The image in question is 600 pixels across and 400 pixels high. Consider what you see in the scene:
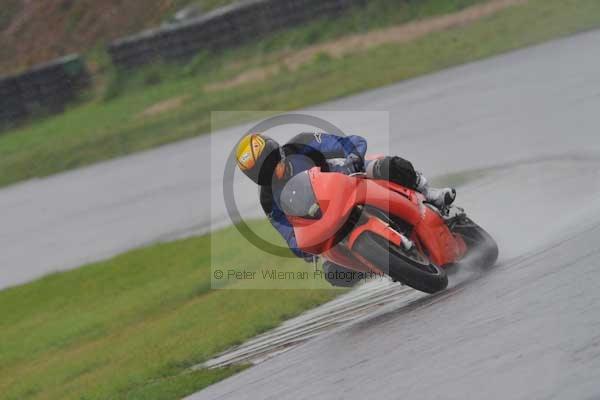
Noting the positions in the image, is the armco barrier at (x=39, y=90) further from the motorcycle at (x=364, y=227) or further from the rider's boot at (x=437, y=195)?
the motorcycle at (x=364, y=227)

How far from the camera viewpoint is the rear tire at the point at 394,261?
6.07 m

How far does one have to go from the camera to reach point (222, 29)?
23.7 meters

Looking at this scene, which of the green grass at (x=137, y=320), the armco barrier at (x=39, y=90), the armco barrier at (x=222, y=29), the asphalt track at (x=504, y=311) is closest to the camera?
the asphalt track at (x=504, y=311)

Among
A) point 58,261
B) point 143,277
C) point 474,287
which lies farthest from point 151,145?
point 474,287

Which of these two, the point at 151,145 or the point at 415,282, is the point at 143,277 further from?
the point at 151,145

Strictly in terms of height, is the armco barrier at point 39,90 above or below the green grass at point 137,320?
above

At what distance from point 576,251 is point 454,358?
1.68 m

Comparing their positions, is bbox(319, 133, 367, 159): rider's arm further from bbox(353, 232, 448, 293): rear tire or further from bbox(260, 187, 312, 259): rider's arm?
bbox(353, 232, 448, 293): rear tire

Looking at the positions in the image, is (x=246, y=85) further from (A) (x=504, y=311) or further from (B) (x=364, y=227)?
(A) (x=504, y=311)

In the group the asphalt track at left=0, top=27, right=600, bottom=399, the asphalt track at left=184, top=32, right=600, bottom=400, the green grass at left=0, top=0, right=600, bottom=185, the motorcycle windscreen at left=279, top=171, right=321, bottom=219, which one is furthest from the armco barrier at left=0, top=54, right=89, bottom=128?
the motorcycle windscreen at left=279, top=171, right=321, bottom=219

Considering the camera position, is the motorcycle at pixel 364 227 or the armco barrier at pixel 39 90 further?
the armco barrier at pixel 39 90

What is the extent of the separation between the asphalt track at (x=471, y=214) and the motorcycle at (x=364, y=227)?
0.32m

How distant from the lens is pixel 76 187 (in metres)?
17.1

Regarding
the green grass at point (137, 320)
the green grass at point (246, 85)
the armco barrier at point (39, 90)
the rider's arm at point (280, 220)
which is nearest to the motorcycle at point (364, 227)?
the rider's arm at point (280, 220)
